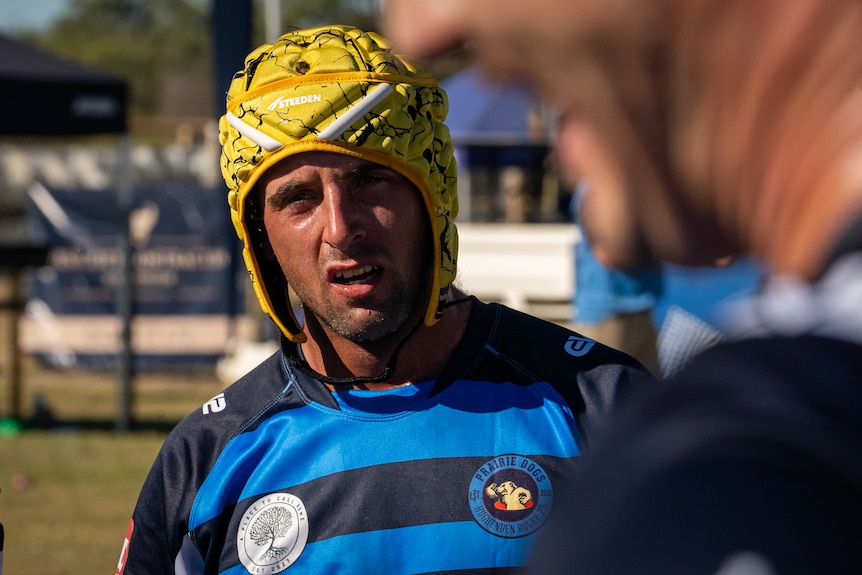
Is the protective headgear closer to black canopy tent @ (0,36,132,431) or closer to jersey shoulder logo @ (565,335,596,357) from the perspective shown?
jersey shoulder logo @ (565,335,596,357)

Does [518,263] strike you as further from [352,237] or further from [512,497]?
[512,497]

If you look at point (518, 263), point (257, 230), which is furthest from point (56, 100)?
point (257, 230)

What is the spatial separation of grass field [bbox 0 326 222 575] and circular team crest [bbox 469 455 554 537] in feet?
15.5

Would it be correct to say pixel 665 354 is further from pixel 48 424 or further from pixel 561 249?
pixel 561 249

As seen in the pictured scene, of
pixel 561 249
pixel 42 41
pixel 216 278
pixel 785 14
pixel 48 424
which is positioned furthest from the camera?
pixel 42 41

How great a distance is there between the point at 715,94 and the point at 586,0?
104 millimetres

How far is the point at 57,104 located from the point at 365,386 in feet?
26.0

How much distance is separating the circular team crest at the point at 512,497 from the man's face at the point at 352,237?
0.39 m

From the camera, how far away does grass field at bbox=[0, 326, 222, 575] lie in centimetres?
712

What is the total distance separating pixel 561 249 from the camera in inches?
552

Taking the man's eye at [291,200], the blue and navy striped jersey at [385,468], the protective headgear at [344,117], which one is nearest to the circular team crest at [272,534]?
the blue and navy striped jersey at [385,468]

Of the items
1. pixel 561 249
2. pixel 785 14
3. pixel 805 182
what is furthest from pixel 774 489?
pixel 561 249

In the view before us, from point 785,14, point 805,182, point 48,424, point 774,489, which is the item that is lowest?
point 48,424

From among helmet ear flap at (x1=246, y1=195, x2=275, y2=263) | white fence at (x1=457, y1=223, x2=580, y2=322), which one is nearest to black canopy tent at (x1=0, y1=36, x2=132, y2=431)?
white fence at (x1=457, y1=223, x2=580, y2=322)
